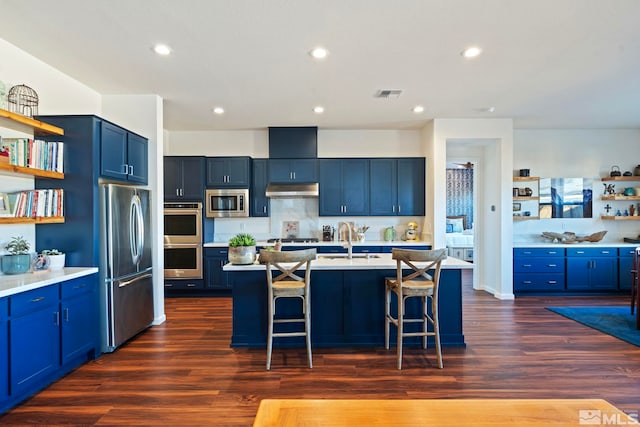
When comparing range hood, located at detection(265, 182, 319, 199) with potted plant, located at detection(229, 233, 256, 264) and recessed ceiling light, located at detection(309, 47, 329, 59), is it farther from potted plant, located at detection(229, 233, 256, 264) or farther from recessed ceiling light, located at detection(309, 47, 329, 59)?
recessed ceiling light, located at detection(309, 47, 329, 59)

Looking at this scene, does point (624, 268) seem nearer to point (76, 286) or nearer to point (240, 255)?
point (240, 255)

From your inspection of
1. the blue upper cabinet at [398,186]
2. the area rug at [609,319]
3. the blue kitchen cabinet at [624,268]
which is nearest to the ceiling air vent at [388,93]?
the blue upper cabinet at [398,186]

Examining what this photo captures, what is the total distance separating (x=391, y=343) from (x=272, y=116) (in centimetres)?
355

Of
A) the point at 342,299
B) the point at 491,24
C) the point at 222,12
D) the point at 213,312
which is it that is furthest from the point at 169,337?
the point at 491,24

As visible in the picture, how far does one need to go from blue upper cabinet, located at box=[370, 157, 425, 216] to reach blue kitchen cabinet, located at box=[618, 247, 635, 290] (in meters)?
3.19

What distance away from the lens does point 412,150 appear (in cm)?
619

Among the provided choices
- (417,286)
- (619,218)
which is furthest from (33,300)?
(619,218)

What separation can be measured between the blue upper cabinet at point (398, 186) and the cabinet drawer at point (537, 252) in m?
1.62

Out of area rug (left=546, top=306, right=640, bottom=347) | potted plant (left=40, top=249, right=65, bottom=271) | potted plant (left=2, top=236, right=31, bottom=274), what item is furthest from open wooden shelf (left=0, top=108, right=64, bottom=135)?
area rug (left=546, top=306, right=640, bottom=347)

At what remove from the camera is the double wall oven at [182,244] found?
5641 millimetres

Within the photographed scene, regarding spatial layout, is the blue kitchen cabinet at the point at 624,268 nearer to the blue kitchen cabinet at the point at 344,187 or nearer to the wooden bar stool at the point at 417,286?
the blue kitchen cabinet at the point at 344,187

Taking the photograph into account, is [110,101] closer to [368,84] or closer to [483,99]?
[368,84]

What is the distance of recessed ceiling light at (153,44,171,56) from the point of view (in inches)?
119

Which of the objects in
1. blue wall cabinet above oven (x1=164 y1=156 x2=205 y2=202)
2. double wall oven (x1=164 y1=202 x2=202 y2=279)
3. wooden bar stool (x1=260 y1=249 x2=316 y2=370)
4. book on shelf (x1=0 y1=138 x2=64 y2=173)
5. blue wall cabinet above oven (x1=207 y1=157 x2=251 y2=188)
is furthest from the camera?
blue wall cabinet above oven (x1=207 y1=157 x2=251 y2=188)
